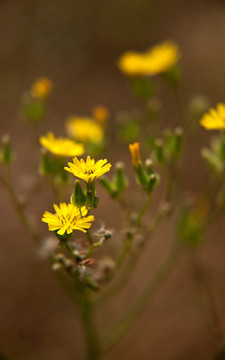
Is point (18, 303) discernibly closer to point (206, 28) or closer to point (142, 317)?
point (142, 317)

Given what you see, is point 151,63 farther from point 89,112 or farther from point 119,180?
point 89,112

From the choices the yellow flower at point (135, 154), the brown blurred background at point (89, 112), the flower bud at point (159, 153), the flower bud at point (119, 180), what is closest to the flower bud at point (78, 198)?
the yellow flower at point (135, 154)

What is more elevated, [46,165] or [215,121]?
[46,165]

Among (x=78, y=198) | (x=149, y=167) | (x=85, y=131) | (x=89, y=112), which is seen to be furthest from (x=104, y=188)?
(x=89, y=112)

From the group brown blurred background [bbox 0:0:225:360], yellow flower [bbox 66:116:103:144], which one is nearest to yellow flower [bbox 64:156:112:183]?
yellow flower [bbox 66:116:103:144]

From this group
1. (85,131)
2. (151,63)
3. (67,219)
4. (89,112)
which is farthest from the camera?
(89,112)

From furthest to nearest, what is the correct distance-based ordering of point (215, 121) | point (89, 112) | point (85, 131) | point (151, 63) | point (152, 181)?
point (89, 112) < point (151, 63) < point (85, 131) < point (215, 121) < point (152, 181)

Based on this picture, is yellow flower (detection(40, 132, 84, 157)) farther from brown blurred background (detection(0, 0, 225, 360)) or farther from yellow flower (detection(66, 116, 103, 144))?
brown blurred background (detection(0, 0, 225, 360))
